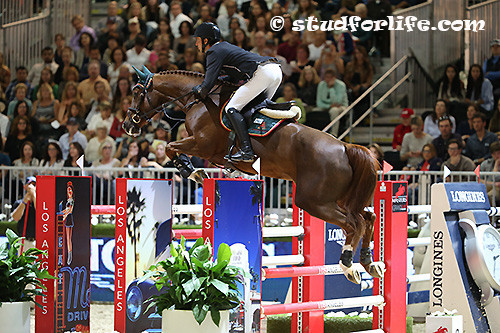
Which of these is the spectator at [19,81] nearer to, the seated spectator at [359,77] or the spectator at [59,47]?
the spectator at [59,47]

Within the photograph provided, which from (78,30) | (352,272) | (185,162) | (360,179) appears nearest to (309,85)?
(78,30)

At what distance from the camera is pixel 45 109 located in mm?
11734

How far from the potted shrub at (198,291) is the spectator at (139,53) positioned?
872 cm

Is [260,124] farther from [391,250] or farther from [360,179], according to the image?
[391,250]

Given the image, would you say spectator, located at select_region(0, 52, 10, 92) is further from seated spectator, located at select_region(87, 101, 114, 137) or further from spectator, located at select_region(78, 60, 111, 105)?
seated spectator, located at select_region(87, 101, 114, 137)

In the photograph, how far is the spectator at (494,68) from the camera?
33.6 ft

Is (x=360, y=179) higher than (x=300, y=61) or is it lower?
lower

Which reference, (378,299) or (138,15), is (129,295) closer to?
(378,299)

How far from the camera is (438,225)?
527 cm

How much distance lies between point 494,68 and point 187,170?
21.8 feet

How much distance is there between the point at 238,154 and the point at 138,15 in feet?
27.9

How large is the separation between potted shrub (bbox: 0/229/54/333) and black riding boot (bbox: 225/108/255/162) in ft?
5.03

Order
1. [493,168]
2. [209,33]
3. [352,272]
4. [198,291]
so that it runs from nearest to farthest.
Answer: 1. [198,291]
2. [352,272]
3. [209,33]
4. [493,168]

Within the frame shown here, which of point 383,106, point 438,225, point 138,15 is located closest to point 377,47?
point 383,106
